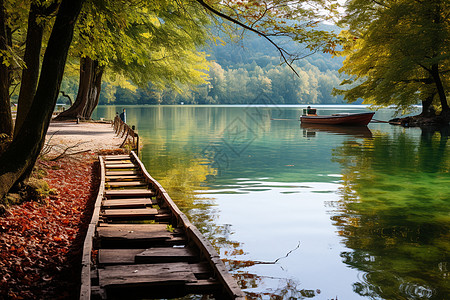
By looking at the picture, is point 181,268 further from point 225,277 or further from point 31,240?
point 31,240

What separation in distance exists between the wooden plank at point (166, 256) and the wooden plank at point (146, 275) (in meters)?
0.29

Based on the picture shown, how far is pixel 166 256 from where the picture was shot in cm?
574

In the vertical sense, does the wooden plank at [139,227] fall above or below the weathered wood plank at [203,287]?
above

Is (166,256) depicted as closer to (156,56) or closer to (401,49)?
(156,56)

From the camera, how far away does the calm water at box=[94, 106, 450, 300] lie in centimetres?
626

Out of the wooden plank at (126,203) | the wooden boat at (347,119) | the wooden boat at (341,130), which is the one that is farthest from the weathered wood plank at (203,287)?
the wooden boat at (347,119)

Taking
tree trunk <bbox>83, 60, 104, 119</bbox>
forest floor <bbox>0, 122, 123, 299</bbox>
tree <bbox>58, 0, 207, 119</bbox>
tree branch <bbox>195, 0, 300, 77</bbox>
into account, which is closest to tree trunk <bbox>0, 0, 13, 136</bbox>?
forest floor <bbox>0, 122, 123, 299</bbox>

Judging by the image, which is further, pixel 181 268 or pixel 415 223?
pixel 415 223

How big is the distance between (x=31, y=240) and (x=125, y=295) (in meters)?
2.40

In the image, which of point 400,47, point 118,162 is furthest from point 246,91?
point 118,162

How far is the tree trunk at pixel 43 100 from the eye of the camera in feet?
22.8

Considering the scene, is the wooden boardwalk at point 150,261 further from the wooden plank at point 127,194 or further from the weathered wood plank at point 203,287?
the wooden plank at point 127,194

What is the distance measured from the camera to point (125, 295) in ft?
16.0

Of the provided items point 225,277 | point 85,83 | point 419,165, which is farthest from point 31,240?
point 85,83
